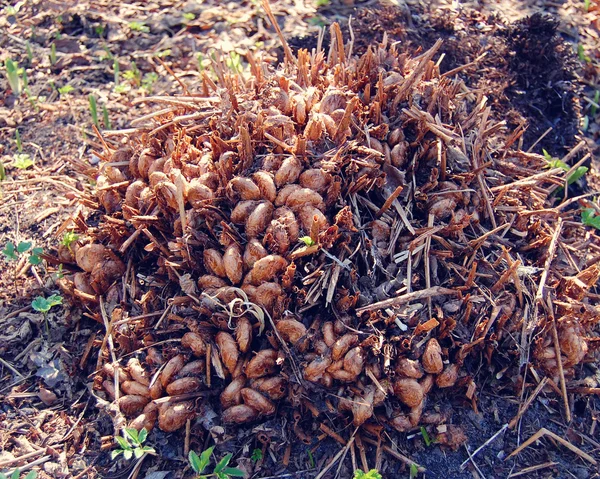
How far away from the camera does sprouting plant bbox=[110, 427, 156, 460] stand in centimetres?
184

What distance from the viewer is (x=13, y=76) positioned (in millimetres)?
3234

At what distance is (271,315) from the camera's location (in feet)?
6.55

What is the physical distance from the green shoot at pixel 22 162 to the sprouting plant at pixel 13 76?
1.84 ft

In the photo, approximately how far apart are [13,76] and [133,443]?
232 centimetres

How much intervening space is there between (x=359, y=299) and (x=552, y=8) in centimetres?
323

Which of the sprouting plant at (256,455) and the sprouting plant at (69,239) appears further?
the sprouting plant at (69,239)

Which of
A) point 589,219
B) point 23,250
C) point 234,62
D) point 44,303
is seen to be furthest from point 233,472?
point 234,62

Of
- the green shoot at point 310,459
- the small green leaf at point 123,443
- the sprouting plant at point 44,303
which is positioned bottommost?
the green shoot at point 310,459

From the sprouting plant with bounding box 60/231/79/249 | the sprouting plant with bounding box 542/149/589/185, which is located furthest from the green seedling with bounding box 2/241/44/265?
the sprouting plant with bounding box 542/149/589/185

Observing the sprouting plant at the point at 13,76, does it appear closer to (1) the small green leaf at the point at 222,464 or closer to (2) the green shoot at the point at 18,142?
(2) the green shoot at the point at 18,142

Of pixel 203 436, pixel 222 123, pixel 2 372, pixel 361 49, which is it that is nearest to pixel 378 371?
pixel 203 436

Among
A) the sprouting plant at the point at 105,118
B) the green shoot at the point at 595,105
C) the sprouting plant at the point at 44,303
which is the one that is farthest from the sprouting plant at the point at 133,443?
the green shoot at the point at 595,105

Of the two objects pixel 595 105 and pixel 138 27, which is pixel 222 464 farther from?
pixel 595 105

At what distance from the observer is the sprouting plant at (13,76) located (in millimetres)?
3180
